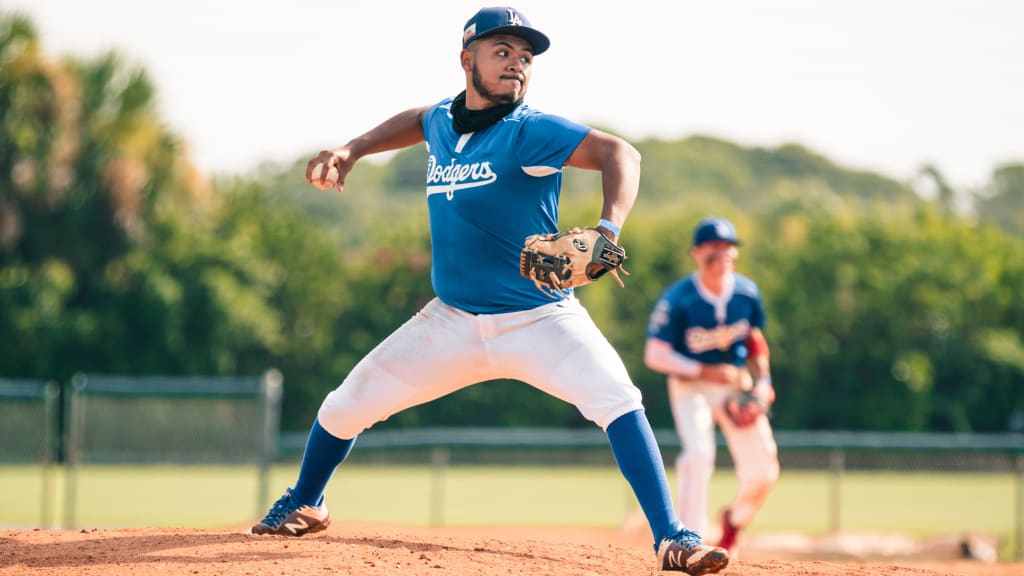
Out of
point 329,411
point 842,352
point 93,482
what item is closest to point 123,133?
point 93,482

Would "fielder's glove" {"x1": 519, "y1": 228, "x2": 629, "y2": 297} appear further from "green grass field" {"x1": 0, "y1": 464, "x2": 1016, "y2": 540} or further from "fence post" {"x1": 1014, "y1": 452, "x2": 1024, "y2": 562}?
"fence post" {"x1": 1014, "y1": 452, "x2": 1024, "y2": 562}

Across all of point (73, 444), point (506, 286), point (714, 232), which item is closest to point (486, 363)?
A: point (506, 286)

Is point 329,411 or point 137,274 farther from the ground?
point 137,274

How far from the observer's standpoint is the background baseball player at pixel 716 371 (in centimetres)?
825

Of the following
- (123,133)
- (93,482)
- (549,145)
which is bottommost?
(93,482)

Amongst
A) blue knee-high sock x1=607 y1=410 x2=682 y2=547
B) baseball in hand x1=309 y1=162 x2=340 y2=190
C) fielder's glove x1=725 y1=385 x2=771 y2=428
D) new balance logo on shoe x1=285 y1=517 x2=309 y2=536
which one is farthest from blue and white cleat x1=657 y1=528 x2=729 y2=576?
fielder's glove x1=725 y1=385 x2=771 y2=428

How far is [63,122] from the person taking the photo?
1030 inches

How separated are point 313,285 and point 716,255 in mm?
24135

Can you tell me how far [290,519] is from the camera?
5504 mm

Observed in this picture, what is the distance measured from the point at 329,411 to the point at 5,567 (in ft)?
4.55

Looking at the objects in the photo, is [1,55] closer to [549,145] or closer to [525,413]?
[525,413]

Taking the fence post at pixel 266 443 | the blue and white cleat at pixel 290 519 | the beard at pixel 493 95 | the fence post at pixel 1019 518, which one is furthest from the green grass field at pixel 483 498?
the beard at pixel 493 95

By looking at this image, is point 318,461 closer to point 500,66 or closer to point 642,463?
point 642,463

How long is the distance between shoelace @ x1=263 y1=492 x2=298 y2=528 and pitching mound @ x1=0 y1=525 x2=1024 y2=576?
0.15 meters
